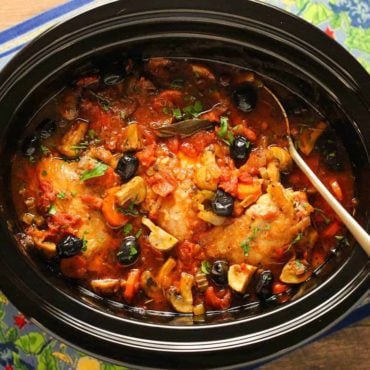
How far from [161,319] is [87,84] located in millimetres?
1010

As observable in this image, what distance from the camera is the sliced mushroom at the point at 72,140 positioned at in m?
3.12

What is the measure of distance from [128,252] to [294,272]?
2.22ft

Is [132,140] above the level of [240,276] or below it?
above

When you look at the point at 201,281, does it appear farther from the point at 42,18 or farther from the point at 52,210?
the point at 42,18

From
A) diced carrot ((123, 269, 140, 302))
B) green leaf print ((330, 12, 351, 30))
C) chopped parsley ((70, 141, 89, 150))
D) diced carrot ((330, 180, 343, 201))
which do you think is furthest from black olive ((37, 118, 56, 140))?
green leaf print ((330, 12, 351, 30))

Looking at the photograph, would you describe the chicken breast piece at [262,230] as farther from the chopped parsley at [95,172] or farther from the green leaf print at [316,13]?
the green leaf print at [316,13]

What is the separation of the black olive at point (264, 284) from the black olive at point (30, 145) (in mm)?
1060

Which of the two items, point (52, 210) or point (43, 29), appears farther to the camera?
point (43, 29)

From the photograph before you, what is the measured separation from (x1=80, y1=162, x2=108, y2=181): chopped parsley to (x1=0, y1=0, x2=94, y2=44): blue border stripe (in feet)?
2.29

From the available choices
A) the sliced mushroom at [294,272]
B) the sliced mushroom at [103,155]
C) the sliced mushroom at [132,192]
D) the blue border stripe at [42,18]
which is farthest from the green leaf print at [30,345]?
the blue border stripe at [42,18]

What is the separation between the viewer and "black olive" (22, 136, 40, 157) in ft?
10.1

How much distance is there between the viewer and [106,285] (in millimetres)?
3064

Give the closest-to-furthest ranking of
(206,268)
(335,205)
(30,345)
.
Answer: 1. (335,205)
2. (206,268)
3. (30,345)

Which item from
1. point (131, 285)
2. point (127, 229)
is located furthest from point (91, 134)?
point (131, 285)
